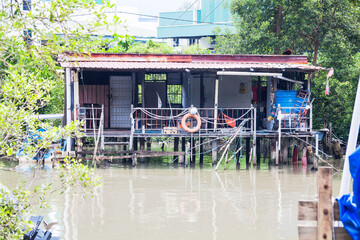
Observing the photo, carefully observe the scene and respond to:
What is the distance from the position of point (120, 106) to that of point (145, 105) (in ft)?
2.87

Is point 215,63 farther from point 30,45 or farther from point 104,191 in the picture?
point 30,45

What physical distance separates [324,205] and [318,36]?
1526 cm

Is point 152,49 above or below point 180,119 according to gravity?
above

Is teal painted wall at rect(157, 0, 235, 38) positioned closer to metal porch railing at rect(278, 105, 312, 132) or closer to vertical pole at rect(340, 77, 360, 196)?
metal porch railing at rect(278, 105, 312, 132)

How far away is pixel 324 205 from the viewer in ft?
13.5

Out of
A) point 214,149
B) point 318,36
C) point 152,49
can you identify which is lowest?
point 214,149

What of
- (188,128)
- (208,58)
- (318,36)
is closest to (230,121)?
(188,128)

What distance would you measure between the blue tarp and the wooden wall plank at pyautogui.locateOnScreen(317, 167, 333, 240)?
0.11 m

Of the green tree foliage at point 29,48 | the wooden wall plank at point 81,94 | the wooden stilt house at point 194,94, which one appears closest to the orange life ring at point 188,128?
the wooden stilt house at point 194,94

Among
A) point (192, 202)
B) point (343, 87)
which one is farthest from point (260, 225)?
point (343, 87)

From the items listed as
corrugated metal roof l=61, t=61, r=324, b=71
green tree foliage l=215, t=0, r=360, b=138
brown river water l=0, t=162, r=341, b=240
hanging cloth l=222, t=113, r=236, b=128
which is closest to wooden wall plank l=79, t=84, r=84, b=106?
corrugated metal roof l=61, t=61, r=324, b=71

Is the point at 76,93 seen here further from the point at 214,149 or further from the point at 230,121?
the point at 230,121

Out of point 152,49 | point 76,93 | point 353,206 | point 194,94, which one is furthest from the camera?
point 152,49

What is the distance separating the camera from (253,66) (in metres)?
15.3
